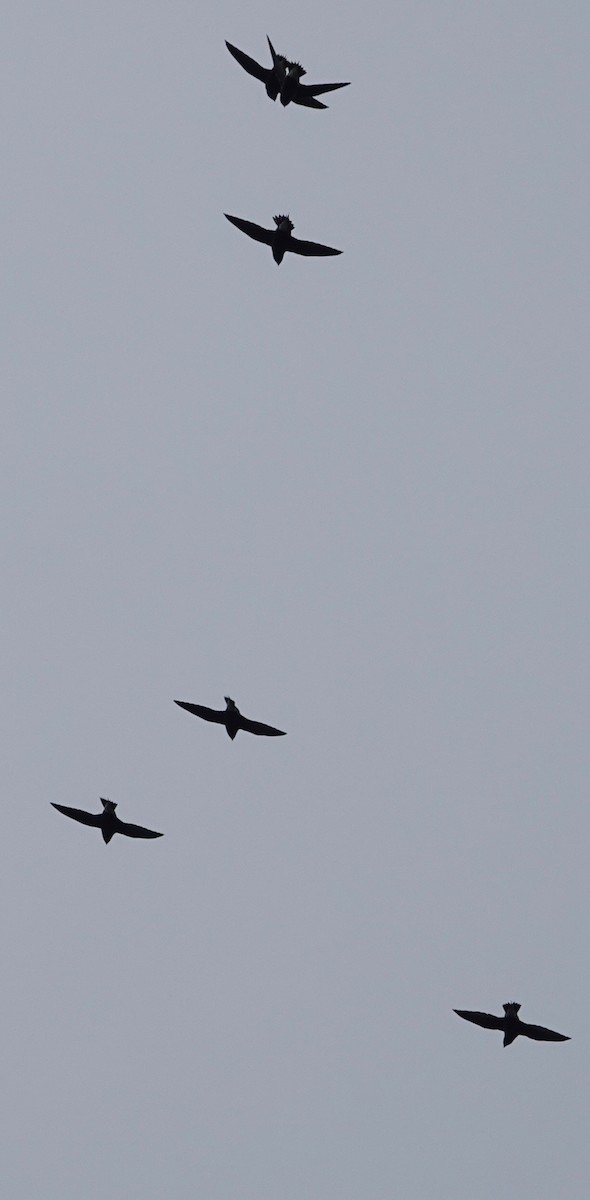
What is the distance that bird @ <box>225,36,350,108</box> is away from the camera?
3716 centimetres

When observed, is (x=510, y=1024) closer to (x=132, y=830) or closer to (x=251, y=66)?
(x=132, y=830)

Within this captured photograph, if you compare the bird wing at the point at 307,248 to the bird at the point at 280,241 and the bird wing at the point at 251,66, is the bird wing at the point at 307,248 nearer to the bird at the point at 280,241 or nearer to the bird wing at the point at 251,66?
the bird at the point at 280,241

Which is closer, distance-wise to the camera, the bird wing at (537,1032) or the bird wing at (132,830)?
the bird wing at (537,1032)

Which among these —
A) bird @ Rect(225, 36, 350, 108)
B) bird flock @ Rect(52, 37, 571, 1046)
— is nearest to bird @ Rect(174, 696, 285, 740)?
bird flock @ Rect(52, 37, 571, 1046)

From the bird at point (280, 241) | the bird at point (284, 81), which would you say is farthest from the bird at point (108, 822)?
the bird at point (284, 81)

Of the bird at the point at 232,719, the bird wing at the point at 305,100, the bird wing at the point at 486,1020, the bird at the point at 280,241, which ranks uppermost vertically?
the bird wing at the point at 305,100

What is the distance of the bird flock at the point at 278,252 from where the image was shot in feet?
122

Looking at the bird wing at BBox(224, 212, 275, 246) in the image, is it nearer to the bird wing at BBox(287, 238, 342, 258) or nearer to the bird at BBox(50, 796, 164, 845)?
the bird wing at BBox(287, 238, 342, 258)

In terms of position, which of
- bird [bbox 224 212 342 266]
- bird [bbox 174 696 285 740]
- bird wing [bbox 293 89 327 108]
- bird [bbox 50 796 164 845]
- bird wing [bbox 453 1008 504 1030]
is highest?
bird wing [bbox 293 89 327 108]

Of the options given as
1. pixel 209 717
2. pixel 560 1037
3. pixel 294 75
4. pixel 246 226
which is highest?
pixel 294 75

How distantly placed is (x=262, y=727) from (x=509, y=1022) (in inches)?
329

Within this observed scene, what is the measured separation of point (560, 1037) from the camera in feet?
119

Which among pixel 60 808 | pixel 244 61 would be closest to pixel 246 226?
pixel 244 61

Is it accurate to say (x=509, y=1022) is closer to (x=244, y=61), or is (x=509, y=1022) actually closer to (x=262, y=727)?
(x=262, y=727)
